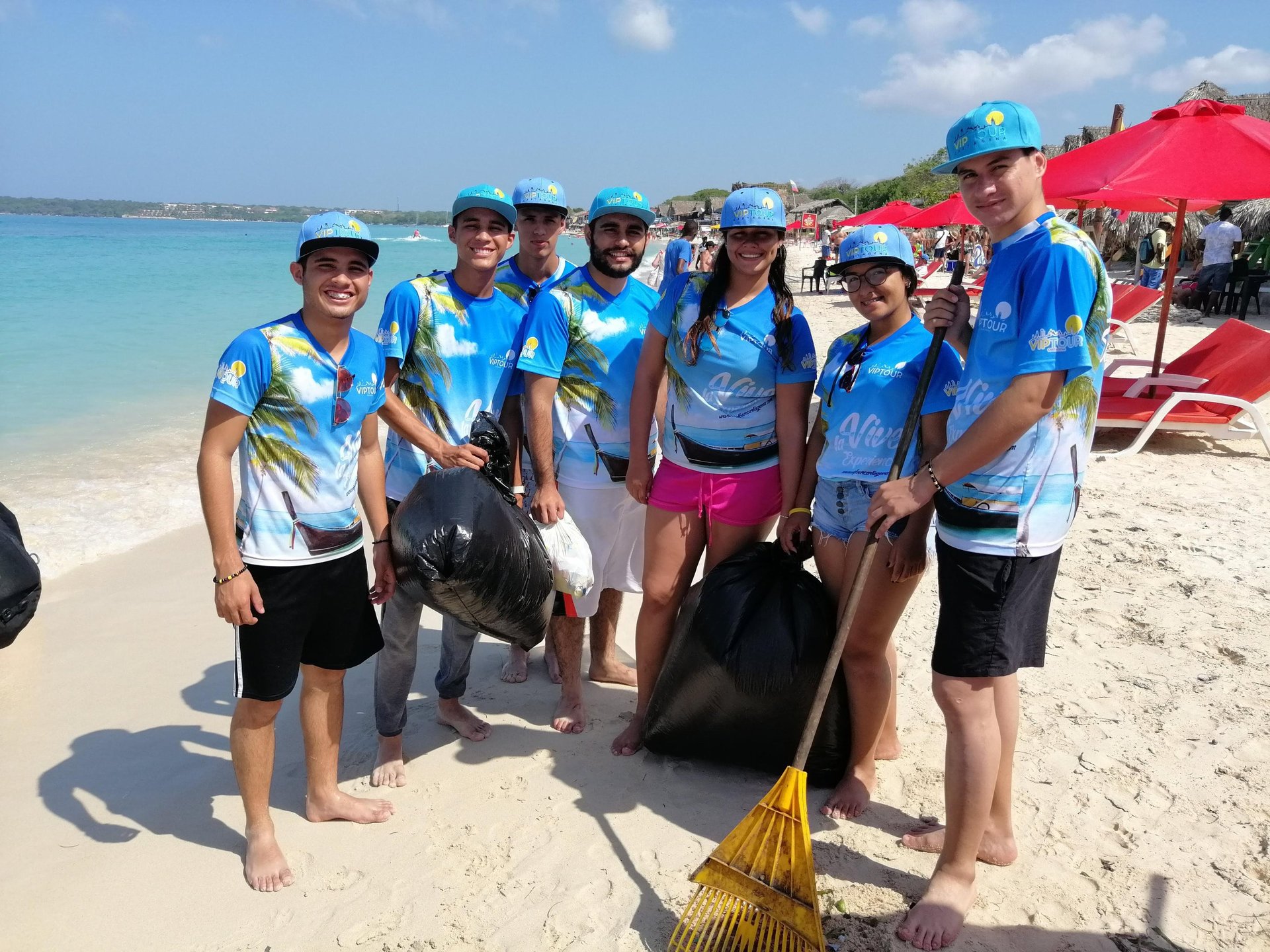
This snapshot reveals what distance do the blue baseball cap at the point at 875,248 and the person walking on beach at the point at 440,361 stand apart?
1.07 meters

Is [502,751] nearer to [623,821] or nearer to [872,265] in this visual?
[623,821]

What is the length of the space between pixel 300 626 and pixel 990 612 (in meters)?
1.65

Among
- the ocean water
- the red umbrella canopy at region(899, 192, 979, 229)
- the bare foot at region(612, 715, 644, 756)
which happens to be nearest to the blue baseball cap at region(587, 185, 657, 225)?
the bare foot at region(612, 715, 644, 756)

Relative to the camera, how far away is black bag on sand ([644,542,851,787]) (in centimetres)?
248

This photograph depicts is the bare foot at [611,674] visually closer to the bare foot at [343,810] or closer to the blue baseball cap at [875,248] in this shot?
the bare foot at [343,810]

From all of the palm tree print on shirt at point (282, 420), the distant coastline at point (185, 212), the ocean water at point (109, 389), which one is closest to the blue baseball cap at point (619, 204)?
the palm tree print on shirt at point (282, 420)

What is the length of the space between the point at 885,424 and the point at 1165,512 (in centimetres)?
354

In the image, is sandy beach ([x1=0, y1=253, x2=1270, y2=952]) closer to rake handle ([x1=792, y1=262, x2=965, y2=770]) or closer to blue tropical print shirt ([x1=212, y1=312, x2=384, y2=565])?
rake handle ([x1=792, y1=262, x2=965, y2=770])

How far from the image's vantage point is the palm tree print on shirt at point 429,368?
276 cm

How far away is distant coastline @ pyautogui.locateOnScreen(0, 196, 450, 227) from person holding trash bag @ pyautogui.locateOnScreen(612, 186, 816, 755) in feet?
464

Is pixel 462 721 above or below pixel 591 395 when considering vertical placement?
below

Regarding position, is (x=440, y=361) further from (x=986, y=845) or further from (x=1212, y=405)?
(x=1212, y=405)

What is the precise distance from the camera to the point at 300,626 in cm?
227

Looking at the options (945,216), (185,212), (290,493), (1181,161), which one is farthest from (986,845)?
(185,212)
